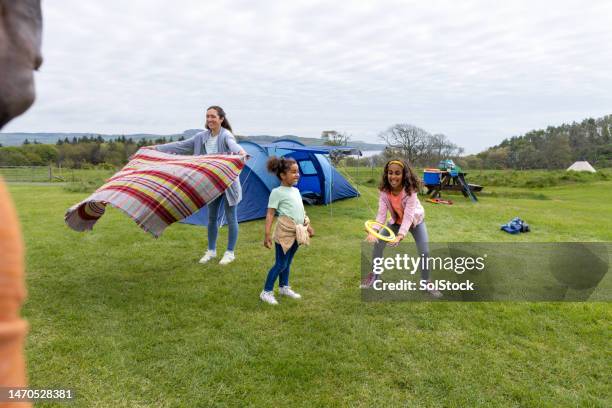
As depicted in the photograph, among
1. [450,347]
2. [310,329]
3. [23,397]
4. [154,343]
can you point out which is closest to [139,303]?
[154,343]

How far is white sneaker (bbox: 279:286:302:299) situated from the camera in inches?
171

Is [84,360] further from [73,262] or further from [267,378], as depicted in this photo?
[73,262]

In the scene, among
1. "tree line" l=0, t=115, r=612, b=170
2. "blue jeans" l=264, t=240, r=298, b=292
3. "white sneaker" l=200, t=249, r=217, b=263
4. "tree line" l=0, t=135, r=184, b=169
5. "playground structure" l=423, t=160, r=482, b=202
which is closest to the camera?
"blue jeans" l=264, t=240, r=298, b=292

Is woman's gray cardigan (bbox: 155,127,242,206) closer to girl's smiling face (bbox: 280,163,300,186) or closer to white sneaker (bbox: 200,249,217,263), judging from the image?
white sneaker (bbox: 200,249,217,263)

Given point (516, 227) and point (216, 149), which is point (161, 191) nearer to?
point (216, 149)

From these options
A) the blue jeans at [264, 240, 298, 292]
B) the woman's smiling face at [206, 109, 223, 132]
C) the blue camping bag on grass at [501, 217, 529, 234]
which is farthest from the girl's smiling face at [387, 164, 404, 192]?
the blue camping bag on grass at [501, 217, 529, 234]

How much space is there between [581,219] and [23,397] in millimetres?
11415

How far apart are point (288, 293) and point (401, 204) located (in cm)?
153

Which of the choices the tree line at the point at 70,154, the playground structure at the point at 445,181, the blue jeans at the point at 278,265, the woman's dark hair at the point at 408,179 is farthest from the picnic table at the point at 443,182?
the tree line at the point at 70,154

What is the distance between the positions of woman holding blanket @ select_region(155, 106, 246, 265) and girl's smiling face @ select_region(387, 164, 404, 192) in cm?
185

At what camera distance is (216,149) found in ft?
17.4

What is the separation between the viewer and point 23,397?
570 millimetres

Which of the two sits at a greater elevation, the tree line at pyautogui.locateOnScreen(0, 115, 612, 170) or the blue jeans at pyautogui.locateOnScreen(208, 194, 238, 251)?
the tree line at pyautogui.locateOnScreen(0, 115, 612, 170)

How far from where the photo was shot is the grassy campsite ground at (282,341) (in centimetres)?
274
